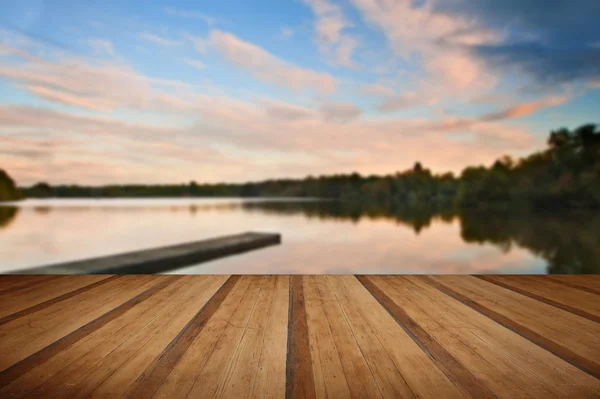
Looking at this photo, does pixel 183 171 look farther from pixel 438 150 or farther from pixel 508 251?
pixel 508 251

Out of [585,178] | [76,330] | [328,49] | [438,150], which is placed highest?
[328,49]

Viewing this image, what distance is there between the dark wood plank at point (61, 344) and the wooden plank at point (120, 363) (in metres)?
0.17

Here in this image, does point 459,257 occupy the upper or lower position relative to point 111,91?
lower

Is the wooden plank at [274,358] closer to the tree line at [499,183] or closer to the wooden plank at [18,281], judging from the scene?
the wooden plank at [18,281]

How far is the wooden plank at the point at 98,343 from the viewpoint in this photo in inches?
54.1

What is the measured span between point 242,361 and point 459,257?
1051 centimetres

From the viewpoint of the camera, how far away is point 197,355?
1.61 meters

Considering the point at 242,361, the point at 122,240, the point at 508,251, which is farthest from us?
the point at 122,240

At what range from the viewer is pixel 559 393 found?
131cm

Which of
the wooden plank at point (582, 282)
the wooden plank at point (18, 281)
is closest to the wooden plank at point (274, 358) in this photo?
the wooden plank at point (18, 281)

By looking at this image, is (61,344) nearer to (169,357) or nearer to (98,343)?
(98,343)

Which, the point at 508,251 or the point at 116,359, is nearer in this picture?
the point at 116,359

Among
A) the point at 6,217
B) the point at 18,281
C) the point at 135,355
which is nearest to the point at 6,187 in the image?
the point at 6,217

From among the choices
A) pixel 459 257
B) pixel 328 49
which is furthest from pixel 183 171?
pixel 459 257
